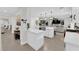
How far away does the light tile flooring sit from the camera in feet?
6.12

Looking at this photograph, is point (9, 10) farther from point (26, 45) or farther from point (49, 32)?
point (49, 32)

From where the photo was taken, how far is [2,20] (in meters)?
1.83

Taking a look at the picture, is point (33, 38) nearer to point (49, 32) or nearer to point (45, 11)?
point (49, 32)

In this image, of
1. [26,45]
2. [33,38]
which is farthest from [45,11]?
[26,45]

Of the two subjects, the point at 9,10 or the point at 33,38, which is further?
the point at 33,38

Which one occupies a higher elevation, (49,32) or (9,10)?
(9,10)

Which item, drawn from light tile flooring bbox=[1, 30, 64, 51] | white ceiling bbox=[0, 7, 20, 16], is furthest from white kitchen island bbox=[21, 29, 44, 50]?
white ceiling bbox=[0, 7, 20, 16]

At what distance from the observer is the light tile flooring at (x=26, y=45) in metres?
1.87

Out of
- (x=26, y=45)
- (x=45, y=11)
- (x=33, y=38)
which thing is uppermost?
(x=45, y=11)

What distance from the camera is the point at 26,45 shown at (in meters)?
1.87

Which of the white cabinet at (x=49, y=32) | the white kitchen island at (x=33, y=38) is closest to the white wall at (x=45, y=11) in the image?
the white kitchen island at (x=33, y=38)
